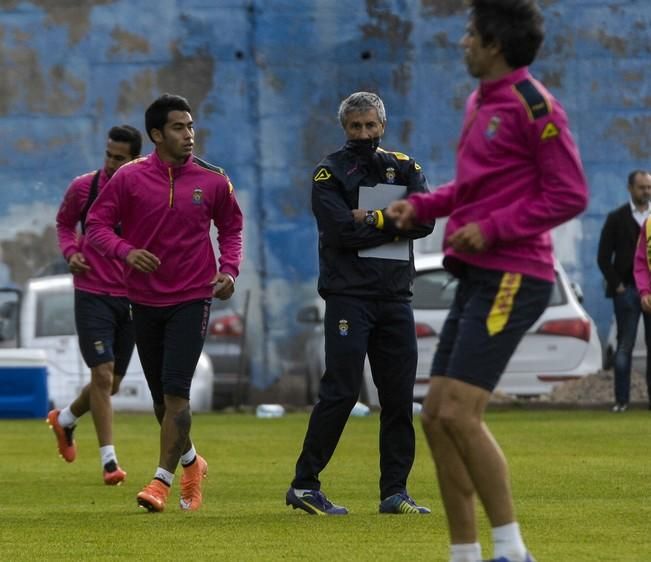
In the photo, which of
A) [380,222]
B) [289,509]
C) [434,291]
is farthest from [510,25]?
[434,291]

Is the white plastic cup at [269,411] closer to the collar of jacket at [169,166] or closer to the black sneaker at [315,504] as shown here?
the collar of jacket at [169,166]

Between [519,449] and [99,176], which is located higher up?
[99,176]

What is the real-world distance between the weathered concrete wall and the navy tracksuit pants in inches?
623

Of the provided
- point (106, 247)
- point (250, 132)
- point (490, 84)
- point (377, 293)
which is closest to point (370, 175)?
point (377, 293)

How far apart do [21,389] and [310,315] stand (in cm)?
348

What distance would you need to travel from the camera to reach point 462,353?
22.5 ft

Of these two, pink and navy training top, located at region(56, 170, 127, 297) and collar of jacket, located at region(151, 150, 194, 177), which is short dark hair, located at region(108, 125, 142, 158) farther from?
collar of jacket, located at region(151, 150, 194, 177)

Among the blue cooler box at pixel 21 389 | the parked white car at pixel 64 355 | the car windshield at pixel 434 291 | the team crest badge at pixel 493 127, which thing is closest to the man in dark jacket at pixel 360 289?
the team crest badge at pixel 493 127

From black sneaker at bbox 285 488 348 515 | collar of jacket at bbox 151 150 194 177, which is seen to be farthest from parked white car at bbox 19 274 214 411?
black sneaker at bbox 285 488 348 515

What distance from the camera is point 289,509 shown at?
10.6 m

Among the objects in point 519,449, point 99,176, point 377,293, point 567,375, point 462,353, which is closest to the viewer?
point 462,353

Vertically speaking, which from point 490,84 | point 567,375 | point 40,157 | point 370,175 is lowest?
point 567,375

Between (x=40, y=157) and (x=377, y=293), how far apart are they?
55.7 ft

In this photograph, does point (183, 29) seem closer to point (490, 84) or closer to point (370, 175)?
point (370, 175)
